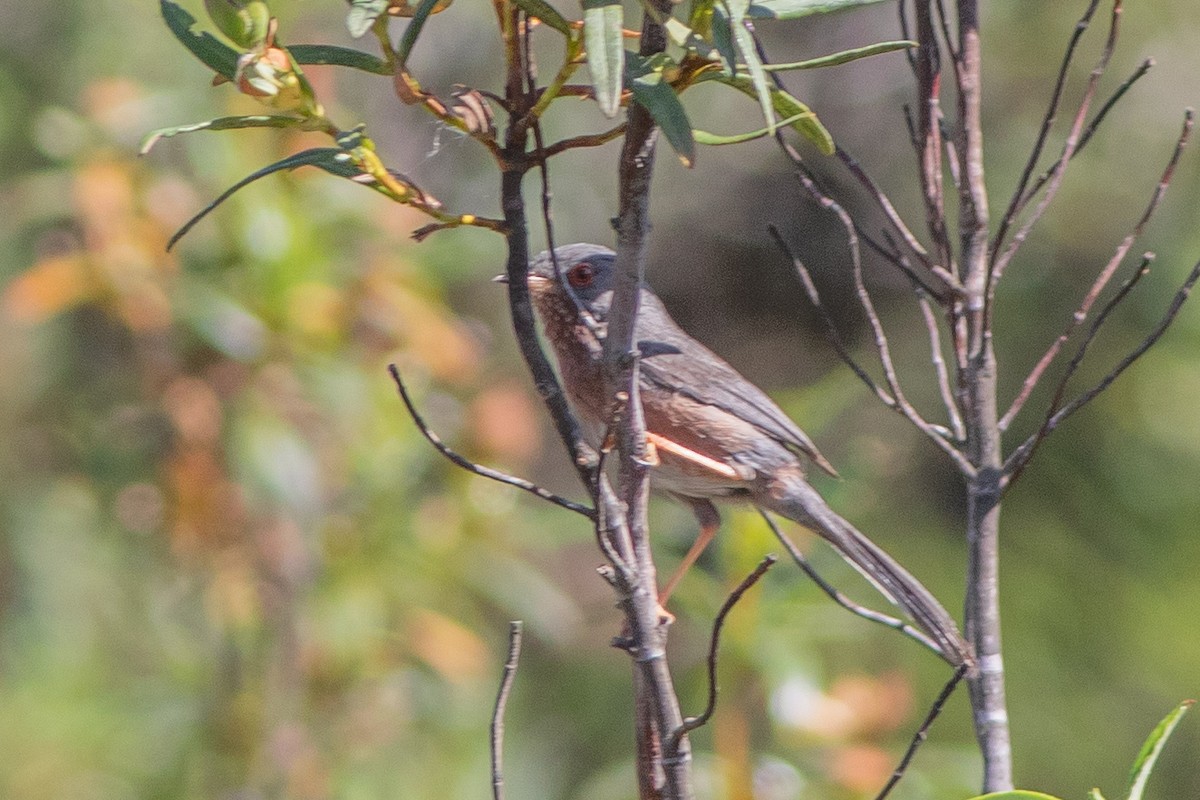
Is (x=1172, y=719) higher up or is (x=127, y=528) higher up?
(x=1172, y=719)

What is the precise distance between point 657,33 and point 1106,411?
5385 mm

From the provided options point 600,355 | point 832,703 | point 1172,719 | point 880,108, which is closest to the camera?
point 1172,719

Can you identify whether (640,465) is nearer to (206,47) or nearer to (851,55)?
(851,55)

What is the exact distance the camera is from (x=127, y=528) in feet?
17.8

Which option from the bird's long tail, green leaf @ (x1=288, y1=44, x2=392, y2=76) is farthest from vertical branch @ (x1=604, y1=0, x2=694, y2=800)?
the bird's long tail

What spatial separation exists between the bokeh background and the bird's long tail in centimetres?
19

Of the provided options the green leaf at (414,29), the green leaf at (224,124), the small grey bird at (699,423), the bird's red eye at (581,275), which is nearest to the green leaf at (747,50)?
the green leaf at (414,29)

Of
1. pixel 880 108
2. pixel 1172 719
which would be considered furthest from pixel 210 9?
pixel 880 108

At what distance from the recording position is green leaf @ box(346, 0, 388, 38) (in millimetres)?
1812

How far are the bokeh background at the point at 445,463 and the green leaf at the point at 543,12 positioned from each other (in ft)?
7.52

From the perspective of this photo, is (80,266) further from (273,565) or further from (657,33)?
(657,33)

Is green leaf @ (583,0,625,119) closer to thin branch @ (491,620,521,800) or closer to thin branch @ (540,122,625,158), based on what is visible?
thin branch @ (540,122,625,158)

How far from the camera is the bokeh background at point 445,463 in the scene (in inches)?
195

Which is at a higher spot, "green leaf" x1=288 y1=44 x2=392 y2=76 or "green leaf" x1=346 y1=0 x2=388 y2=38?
"green leaf" x1=346 y1=0 x2=388 y2=38
